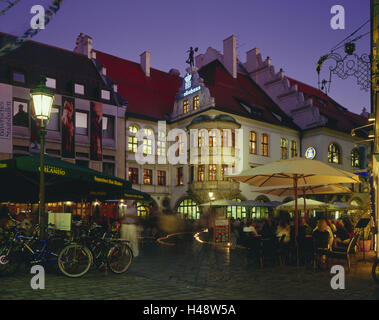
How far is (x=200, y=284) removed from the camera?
28.5 feet

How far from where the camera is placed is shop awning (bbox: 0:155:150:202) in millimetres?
10359

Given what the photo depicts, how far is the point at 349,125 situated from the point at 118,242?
41.8 m

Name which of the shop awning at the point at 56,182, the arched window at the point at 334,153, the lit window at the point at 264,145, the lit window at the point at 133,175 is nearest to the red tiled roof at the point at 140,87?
the lit window at the point at 133,175

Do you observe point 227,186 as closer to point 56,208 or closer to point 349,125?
point 56,208

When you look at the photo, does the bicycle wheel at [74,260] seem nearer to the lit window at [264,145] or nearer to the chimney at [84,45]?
the lit window at [264,145]

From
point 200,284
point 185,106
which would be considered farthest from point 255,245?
point 185,106

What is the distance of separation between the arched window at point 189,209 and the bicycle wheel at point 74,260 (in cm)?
2956

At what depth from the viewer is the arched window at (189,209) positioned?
39312mm

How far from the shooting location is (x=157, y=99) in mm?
43500

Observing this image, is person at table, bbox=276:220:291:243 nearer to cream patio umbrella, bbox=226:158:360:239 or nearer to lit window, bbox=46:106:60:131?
cream patio umbrella, bbox=226:158:360:239

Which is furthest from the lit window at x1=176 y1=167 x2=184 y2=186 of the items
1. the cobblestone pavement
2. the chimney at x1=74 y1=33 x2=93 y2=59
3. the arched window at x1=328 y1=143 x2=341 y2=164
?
the cobblestone pavement

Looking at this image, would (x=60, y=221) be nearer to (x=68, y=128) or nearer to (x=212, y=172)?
(x=68, y=128)
